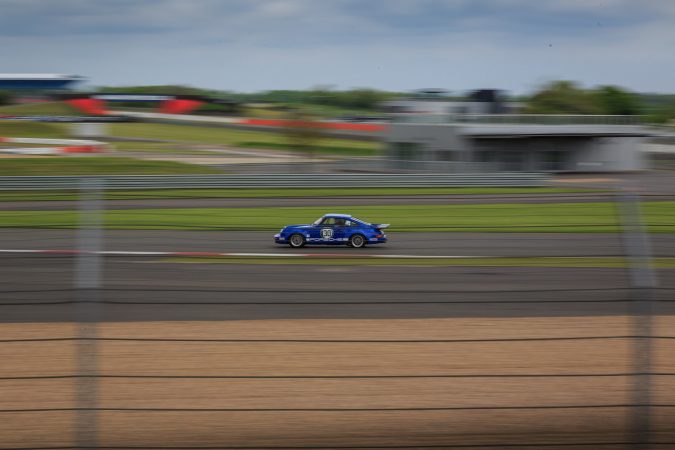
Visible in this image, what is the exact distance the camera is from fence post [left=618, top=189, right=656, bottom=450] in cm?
358

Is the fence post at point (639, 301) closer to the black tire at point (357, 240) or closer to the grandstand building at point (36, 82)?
the black tire at point (357, 240)

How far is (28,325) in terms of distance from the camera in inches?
215

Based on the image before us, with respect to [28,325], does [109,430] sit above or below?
below

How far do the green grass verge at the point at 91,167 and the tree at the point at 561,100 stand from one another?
35633mm

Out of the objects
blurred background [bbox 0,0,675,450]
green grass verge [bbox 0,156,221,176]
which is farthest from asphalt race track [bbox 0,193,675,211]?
green grass verge [bbox 0,156,221,176]

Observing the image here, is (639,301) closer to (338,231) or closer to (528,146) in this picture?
(338,231)

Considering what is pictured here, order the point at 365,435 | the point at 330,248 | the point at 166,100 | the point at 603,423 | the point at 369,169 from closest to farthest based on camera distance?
1. the point at 365,435
2. the point at 603,423
3. the point at 330,248
4. the point at 369,169
5. the point at 166,100

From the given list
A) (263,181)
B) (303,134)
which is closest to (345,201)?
(263,181)

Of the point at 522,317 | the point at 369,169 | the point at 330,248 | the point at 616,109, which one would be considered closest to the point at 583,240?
the point at 522,317

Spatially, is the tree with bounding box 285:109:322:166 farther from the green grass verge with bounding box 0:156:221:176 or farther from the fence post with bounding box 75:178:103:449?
the fence post with bounding box 75:178:103:449

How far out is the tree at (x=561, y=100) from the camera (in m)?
62.9

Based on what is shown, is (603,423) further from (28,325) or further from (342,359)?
(28,325)

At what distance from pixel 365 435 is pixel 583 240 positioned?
173 centimetres

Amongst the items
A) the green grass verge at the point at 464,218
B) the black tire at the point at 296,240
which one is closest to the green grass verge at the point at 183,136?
the black tire at the point at 296,240
